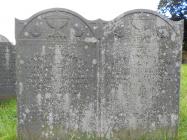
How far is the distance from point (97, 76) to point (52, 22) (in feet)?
4.15

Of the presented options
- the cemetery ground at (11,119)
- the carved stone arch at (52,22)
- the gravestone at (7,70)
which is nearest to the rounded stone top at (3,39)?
the gravestone at (7,70)

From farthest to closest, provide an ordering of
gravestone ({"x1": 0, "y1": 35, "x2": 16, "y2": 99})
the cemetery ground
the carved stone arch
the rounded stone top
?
1. the rounded stone top
2. gravestone ({"x1": 0, "y1": 35, "x2": 16, "y2": 99})
3. the cemetery ground
4. the carved stone arch

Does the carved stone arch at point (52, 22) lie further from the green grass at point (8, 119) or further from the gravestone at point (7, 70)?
the gravestone at point (7, 70)

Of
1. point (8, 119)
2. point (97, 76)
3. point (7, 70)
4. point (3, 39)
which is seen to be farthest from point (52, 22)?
point (3, 39)

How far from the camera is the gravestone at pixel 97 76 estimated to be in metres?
7.57

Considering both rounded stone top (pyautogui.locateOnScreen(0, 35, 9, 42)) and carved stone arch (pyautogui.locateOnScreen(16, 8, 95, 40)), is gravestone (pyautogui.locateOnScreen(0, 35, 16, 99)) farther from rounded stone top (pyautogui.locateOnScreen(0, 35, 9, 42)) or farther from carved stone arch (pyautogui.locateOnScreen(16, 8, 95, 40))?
carved stone arch (pyautogui.locateOnScreen(16, 8, 95, 40))

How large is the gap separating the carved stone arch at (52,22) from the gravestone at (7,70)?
4.58m

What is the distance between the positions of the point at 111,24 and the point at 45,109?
76.9 inches

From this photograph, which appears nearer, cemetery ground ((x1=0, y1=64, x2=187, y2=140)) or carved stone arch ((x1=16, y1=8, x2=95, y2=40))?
carved stone arch ((x1=16, y1=8, x2=95, y2=40))

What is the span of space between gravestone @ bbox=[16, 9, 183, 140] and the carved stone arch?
2cm

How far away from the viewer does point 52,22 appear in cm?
758

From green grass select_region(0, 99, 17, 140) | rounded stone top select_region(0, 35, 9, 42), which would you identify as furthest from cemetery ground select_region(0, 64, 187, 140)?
rounded stone top select_region(0, 35, 9, 42)

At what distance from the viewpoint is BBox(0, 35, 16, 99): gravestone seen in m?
12.0

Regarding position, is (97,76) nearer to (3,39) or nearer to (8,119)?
(8,119)
